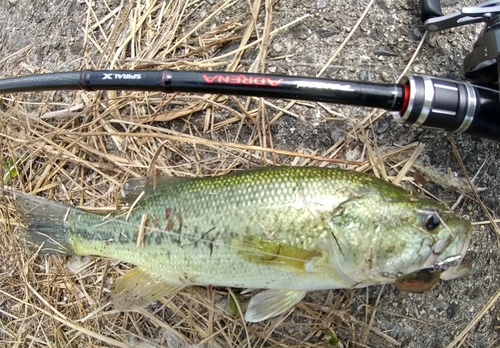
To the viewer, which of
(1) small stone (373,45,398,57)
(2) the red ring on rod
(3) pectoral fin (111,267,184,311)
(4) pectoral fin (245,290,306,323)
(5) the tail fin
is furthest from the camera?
(1) small stone (373,45,398,57)

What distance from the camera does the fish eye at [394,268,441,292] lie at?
215 centimetres

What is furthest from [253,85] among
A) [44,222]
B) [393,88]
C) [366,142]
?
[44,222]

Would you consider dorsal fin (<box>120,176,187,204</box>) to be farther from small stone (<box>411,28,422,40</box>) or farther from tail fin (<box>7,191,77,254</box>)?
small stone (<box>411,28,422,40</box>)

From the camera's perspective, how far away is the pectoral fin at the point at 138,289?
2521mm

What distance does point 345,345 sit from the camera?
273cm

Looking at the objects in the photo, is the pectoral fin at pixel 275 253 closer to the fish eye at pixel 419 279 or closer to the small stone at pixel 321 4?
the fish eye at pixel 419 279

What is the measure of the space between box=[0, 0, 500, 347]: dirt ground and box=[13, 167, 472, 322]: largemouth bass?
411 millimetres

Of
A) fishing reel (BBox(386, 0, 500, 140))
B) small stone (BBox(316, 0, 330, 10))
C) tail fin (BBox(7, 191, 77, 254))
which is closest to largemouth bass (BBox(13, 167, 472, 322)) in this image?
tail fin (BBox(7, 191, 77, 254))

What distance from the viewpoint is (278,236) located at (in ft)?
7.27

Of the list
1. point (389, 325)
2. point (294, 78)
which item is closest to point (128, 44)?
point (294, 78)

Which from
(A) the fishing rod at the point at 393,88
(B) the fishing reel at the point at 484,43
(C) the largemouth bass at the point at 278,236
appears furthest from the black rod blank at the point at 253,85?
(B) the fishing reel at the point at 484,43

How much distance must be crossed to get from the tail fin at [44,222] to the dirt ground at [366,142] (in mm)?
292

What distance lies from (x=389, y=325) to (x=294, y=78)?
1626mm

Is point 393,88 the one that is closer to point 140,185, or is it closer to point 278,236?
point 278,236
